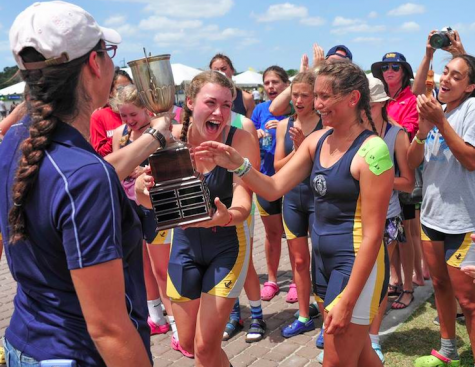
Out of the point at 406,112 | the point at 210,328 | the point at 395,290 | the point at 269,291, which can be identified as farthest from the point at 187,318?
the point at 406,112

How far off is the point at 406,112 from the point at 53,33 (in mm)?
3997

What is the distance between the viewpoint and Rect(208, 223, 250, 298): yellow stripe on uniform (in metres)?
3.04

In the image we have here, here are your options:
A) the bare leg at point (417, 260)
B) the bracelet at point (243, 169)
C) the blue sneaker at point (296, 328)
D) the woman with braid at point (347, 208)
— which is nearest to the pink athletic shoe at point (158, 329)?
the blue sneaker at point (296, 328)

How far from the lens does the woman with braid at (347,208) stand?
8.40 feet

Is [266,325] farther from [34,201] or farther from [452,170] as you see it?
[34,201]

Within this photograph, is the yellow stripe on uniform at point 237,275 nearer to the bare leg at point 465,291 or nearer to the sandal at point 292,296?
the bare leg at point 465,291

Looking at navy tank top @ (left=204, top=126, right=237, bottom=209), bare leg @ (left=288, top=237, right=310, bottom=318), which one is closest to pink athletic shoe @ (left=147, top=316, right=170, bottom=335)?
bare leg @ (left=288, top=237, right=310, bottom=318)

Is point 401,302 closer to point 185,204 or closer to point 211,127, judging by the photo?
point 211,127

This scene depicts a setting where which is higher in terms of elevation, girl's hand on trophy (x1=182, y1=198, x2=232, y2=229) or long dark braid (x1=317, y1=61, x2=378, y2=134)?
long dark braid (x1=317, y1=61, x2=378, y2=134)

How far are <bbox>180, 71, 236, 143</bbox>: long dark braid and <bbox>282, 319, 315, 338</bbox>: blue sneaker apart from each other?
206 centimetres

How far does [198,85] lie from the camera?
3.32m

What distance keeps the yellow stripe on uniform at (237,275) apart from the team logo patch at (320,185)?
2.10 ft

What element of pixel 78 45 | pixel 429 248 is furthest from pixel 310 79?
pixel 78 45

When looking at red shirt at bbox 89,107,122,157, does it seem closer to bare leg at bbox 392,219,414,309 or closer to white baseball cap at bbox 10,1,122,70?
bare leg at bbox 392,219,414,309
